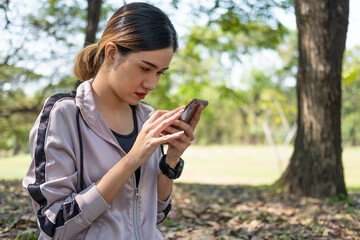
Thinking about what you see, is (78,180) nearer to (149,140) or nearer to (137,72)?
(149,140)

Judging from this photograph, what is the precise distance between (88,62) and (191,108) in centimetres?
62

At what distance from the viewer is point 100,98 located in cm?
191

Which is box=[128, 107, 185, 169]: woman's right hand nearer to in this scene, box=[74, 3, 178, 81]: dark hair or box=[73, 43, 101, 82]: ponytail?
box=[74, 3, 178, 81]: dark hair

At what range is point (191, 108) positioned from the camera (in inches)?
71.6

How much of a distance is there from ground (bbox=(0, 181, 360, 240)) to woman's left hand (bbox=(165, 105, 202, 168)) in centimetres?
144

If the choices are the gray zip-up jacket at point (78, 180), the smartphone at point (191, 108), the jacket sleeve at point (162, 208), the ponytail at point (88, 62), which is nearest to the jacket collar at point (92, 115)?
the gray zip-up jacket at point (78, 180)

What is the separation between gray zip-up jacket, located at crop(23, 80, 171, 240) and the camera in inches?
63.6

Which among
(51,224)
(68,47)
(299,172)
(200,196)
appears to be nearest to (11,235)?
(51,224)

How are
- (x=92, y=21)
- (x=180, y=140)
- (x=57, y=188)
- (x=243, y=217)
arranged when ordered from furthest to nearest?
1. (x=92, y=21)
2. (x=243, y=217)
3. (x=180, y=140)
4. (x=57, y=188)

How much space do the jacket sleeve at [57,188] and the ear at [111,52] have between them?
1.20ft

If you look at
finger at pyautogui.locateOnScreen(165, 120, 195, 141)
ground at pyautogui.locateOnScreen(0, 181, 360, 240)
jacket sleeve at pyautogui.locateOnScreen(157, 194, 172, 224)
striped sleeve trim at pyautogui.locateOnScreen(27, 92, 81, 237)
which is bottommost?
ground at pyautogui.locateOnScreen(0, 181, 360, 240)

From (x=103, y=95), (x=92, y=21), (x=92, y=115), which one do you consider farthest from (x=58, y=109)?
(x=92, y=21)

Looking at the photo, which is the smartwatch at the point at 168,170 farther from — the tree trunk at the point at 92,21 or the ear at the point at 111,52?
the tree trunk at the point at 92,21

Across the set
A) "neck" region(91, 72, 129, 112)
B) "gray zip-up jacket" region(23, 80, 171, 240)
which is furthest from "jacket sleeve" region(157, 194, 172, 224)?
"neck" region(91, 72, 129, 112)
